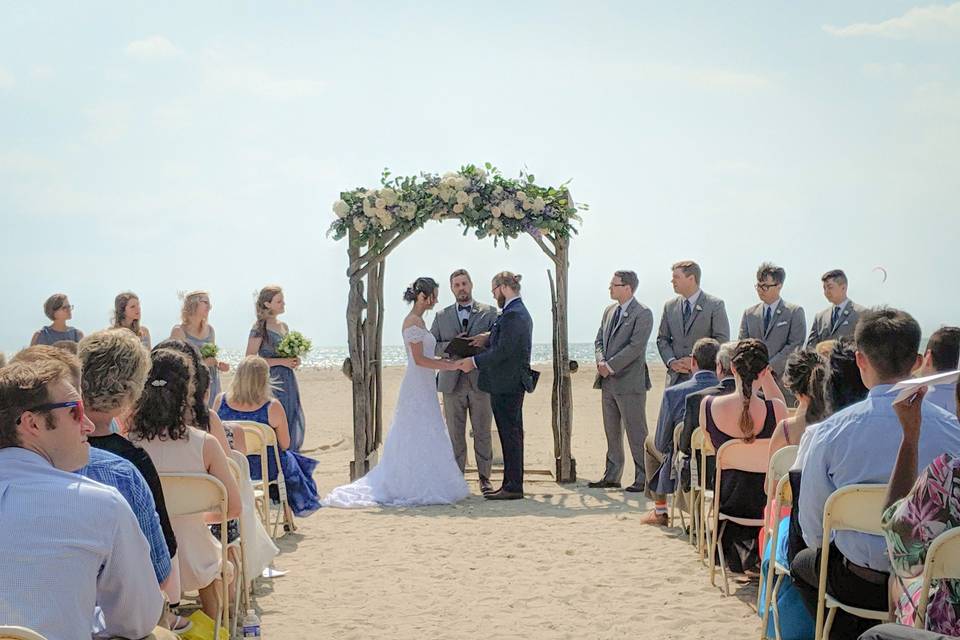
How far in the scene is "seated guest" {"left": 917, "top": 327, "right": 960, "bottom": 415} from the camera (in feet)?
16.2

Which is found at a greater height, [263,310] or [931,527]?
[263,310]

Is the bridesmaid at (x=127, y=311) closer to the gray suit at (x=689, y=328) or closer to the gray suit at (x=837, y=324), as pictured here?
the gray suit at (x=689, y=328)

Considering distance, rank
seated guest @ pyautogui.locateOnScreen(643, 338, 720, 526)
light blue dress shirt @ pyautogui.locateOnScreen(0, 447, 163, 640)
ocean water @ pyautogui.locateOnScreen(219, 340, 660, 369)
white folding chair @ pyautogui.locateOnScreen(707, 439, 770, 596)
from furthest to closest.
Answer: ocean water @ pyautogui.locateOnScreen(219, 340, 660, 369), seated guest @ pyautogui.locateOnScreen(643, 338, 720, 526), white folding chair @ pyautogui.locateOnScreen(707, 439, 770, 596), light blue dress shirt @ pyautogui.locateOnScreen(0, 447, 163, 640)

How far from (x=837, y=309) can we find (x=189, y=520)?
7.07m

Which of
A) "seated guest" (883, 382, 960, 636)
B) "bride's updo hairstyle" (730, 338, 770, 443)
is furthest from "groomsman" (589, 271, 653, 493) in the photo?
"seated guest" (883, 382, 960, 636)

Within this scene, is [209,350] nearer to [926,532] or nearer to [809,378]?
[809,378]

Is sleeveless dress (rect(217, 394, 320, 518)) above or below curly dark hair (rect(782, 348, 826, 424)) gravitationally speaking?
below

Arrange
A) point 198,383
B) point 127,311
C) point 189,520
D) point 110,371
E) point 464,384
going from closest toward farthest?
point 110,371 → point 189,520 → point 198,383 → point 127,311 → point 464,384

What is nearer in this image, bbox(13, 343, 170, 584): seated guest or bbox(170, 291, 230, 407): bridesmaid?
bbox(13, 343, 170, 584): seated guest

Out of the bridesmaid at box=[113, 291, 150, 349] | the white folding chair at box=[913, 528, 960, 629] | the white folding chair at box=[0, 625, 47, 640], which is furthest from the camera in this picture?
the bridesmaid at box=[113, 291, 150, 349]

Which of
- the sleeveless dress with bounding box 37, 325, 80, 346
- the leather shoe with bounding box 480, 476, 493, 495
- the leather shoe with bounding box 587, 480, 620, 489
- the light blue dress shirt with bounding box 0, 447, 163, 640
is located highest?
the sleeveless dress with bounding box 37, 325, 80, 346

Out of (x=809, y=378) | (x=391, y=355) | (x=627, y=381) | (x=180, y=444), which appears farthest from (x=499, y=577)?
(x=391, y=355)

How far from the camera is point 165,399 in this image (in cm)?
440

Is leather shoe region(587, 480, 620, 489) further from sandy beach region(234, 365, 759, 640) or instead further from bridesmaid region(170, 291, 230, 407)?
bridesmaid region(170, 291, 230, 407)
